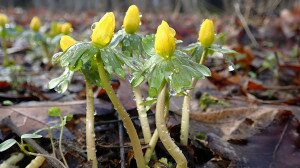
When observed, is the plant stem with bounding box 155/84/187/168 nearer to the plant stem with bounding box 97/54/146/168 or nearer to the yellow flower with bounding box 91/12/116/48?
the plant stem with bounding box 97/54/146/168

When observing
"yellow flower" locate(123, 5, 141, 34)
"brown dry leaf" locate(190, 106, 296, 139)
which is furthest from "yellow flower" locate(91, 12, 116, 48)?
"brown dry leaf" locate(190, 106, 296, 139)

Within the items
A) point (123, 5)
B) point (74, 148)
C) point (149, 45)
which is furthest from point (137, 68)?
point (123, 5)

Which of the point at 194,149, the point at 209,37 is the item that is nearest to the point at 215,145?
the point at 194,149

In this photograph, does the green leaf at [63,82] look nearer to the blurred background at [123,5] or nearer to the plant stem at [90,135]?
the plant stem at [90,135]

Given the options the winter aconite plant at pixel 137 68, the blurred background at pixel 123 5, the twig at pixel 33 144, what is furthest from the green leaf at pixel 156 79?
the blurred background at pixel 123 5

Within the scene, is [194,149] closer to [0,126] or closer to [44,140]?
[44,140]

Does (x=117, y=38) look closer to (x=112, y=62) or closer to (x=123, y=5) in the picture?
(x=112, y=62)
